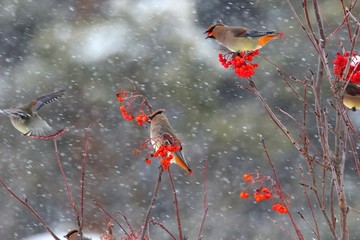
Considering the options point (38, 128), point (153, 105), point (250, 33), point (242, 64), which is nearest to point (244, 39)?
point (250, 33)

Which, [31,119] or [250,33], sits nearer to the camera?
[250,33]

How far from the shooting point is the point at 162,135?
5.71 feet

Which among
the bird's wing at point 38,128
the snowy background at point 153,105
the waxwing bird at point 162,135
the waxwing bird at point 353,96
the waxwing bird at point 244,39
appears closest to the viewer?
the waxwing bird at point 162,135

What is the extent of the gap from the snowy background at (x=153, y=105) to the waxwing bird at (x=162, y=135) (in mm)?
5243

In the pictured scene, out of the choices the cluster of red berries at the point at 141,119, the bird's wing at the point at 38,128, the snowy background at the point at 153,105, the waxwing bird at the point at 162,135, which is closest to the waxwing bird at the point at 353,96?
the waxwing bird at the point at 162,135

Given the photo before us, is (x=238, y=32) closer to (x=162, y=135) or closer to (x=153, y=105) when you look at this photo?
(x=162, y=135)

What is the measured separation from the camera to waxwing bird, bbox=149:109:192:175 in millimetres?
1724

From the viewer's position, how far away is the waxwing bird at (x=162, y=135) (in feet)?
5.65

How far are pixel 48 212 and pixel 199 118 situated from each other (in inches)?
76.5

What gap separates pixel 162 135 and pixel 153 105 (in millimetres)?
5673

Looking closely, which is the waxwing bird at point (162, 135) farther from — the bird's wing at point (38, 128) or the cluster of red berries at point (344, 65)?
the bird's wing at point (38, 128)

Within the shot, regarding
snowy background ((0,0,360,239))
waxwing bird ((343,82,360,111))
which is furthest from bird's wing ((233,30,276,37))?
snowy background ((0,0,360,239))

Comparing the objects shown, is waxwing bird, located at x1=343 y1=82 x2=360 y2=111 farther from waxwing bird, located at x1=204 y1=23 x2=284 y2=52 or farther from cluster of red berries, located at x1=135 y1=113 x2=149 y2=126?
cluster of red berries, located at x1=135 y1=113 x2=149 y2=126

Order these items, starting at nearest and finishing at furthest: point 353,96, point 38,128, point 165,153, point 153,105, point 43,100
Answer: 1. point 165,153
2. point 353,96
3. point 38,128
4. point 43,100
5. point 153,105
